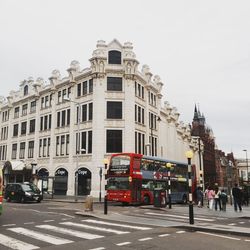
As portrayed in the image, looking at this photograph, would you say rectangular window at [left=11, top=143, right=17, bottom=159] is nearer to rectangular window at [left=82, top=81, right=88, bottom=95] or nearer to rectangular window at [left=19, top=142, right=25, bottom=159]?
rectangular window at [left=19, top=142, right=25, bottom=159]

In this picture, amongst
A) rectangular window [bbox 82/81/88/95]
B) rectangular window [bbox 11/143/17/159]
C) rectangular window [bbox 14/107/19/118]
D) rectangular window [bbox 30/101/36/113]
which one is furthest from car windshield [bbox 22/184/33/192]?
rectangular window [bbox 14/107/19/118]

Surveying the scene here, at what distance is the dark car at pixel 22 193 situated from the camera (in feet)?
98.3

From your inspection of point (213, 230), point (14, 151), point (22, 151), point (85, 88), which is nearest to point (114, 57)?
point (85, 88)

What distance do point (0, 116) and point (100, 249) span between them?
6044 centimetres

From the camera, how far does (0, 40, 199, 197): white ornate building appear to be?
42562 mm

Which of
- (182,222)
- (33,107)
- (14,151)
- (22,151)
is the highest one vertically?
(33,107)

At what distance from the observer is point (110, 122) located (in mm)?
42781

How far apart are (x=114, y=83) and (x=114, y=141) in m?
7.56

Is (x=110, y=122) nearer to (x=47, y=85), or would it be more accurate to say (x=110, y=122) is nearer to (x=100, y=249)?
(x=47, y=85)

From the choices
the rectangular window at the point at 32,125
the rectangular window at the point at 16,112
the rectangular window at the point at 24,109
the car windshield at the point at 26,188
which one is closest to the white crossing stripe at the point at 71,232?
the car windshield at the point at 26,188

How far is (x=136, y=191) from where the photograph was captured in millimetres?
27484

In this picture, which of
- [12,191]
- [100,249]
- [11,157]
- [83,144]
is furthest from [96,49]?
[100,249]

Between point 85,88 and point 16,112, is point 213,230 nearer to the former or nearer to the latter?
point 85,88

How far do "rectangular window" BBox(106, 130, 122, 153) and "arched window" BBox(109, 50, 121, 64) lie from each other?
922 centimetres
